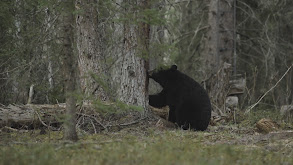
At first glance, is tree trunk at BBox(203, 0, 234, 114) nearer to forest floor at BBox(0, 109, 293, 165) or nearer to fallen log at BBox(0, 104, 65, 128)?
forest floor at BBox(0, 109, 293, 165)

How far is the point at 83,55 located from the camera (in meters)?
8.11

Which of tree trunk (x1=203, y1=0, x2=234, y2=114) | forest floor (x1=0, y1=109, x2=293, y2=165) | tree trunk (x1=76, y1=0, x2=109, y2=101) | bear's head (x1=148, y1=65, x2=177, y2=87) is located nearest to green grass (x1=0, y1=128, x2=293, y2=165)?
forest floor (x1=0, y1=109, x2=293, y2=165)

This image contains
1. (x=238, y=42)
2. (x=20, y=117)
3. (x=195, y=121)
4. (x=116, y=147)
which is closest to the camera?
(x=116, y=147)

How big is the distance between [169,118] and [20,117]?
3.50m

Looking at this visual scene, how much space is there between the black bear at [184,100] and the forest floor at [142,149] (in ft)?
3.54

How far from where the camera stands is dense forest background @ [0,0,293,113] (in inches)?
272

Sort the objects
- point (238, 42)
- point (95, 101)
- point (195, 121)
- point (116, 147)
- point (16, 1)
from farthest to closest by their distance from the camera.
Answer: point (238, 42)
point (16, 1)
point (195, 121)
point (95, 101)
point (116, 147)

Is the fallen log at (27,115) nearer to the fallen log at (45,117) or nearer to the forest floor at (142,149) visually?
the fallen log at (45,117)

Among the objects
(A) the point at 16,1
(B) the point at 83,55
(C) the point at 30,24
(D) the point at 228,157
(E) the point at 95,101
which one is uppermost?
(A) the point at 16,1

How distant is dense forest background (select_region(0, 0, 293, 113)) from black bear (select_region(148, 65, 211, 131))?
596 mm

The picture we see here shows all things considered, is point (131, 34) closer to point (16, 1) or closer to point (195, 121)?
point (195, 121)

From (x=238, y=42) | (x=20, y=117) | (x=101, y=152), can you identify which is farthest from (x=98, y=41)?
(x=238, y=42)

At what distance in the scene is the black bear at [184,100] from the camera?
28.9 ft

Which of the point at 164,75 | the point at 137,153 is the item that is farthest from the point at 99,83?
the point at 164,75
